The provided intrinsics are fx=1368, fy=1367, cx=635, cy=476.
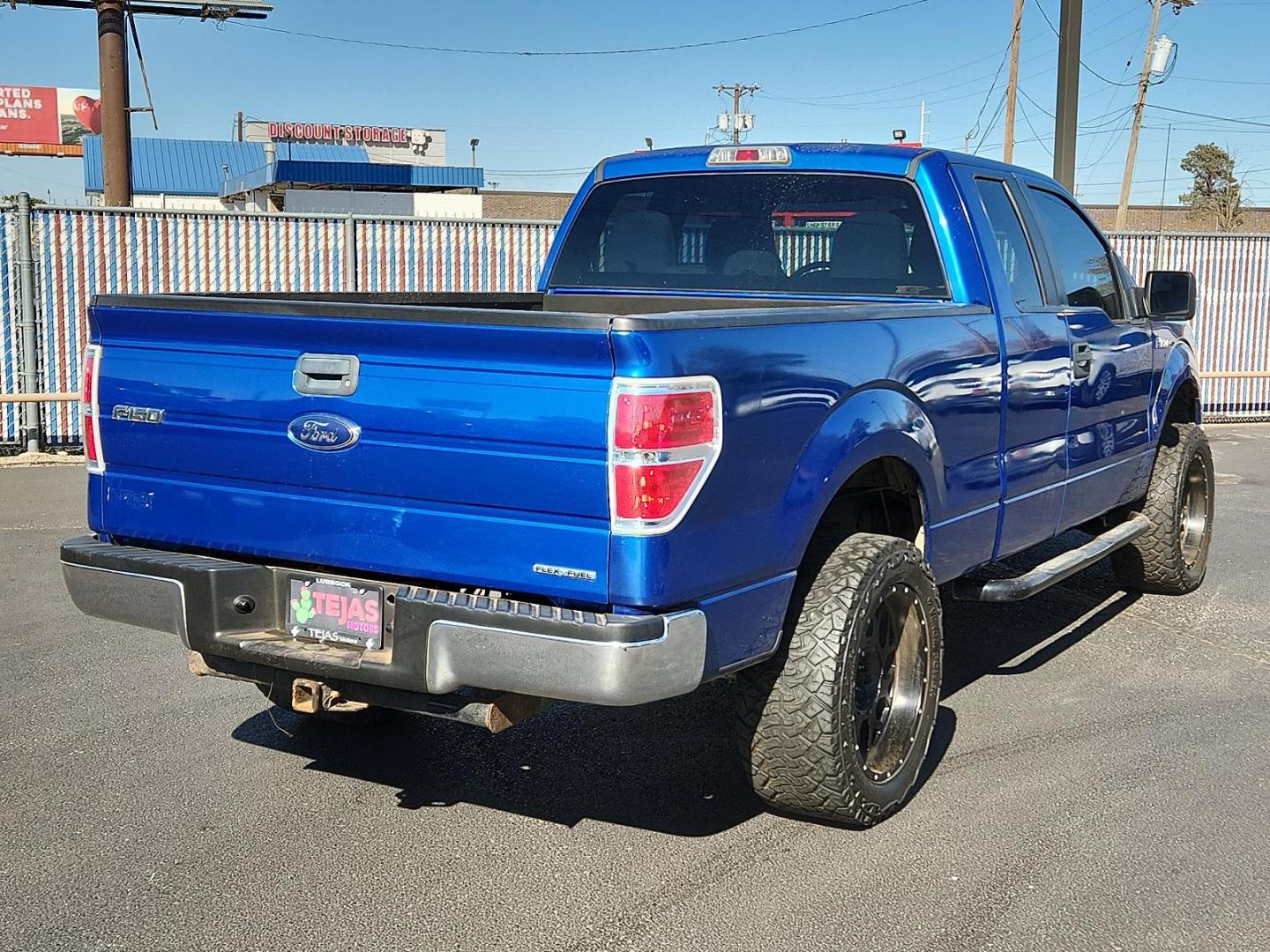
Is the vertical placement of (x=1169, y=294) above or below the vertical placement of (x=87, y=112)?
below

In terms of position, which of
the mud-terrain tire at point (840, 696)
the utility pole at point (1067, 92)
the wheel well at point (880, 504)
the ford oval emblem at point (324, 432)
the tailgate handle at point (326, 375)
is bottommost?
the mud-terrain tire at point (840, 696)

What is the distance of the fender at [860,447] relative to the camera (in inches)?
146

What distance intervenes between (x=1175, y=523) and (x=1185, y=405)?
72 centimetres

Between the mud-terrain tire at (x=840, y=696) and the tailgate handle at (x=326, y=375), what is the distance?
136 cm

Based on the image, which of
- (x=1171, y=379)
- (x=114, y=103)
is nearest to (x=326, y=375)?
(x=1171, y=379)

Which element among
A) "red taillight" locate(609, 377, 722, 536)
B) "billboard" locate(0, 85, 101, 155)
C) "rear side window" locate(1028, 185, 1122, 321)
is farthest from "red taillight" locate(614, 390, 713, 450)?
"billboard" locate(0, 85, 101, 155)

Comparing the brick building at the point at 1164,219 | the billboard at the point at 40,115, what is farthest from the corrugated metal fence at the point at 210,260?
the billboard at the point at 40,115

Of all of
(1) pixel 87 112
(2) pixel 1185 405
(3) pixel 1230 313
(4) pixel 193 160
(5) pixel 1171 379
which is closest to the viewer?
(5) pixel 1171 379

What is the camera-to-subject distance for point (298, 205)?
1465 inches

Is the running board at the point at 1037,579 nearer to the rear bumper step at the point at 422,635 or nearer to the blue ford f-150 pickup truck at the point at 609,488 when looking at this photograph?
the blue ford f-150 pickup truck at the point at 609,488

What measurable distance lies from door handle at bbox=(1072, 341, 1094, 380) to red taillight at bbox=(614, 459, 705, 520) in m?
2.78

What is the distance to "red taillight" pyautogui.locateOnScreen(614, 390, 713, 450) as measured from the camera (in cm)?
315

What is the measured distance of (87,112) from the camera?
6662 centimetres

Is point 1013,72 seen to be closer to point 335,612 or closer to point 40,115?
point 335,612
